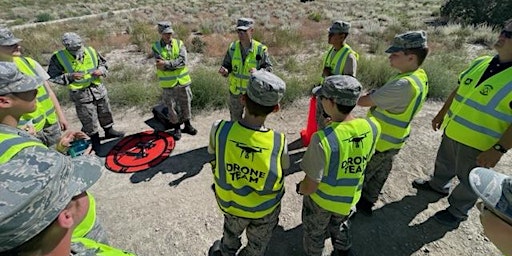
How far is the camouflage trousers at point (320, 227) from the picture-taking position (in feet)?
8.80

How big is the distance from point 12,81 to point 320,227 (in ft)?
9.46

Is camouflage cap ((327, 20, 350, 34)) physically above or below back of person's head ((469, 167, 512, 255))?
above

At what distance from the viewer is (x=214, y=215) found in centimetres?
374

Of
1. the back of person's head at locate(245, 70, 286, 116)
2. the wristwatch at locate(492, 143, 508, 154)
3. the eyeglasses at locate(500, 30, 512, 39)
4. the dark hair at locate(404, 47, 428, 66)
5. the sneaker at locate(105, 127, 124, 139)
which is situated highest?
the eyeglasses at locate(500, 30, 512, 39)

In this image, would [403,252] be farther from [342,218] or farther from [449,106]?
[449,106]

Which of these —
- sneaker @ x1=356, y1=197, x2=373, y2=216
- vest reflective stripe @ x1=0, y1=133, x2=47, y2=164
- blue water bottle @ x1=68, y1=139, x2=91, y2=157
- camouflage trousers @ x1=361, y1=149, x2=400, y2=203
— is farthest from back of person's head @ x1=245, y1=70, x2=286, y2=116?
sneaker @ x1=356, y1=197, x2=373, y2=216

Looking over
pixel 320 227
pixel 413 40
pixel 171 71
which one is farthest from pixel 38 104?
pixel 413 40

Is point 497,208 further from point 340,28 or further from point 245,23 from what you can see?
point 245,23

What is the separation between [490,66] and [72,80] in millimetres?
5193

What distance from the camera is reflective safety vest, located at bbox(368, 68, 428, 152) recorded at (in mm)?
2844

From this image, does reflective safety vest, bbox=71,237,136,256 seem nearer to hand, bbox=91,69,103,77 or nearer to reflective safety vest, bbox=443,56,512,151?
reflective safety vest, bbox=443,56,512,151

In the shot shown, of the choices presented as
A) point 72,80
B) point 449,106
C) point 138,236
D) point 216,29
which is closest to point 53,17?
point 216,29

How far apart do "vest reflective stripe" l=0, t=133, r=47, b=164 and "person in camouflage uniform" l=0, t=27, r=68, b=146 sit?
65.6 inches

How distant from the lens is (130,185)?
4258mm
